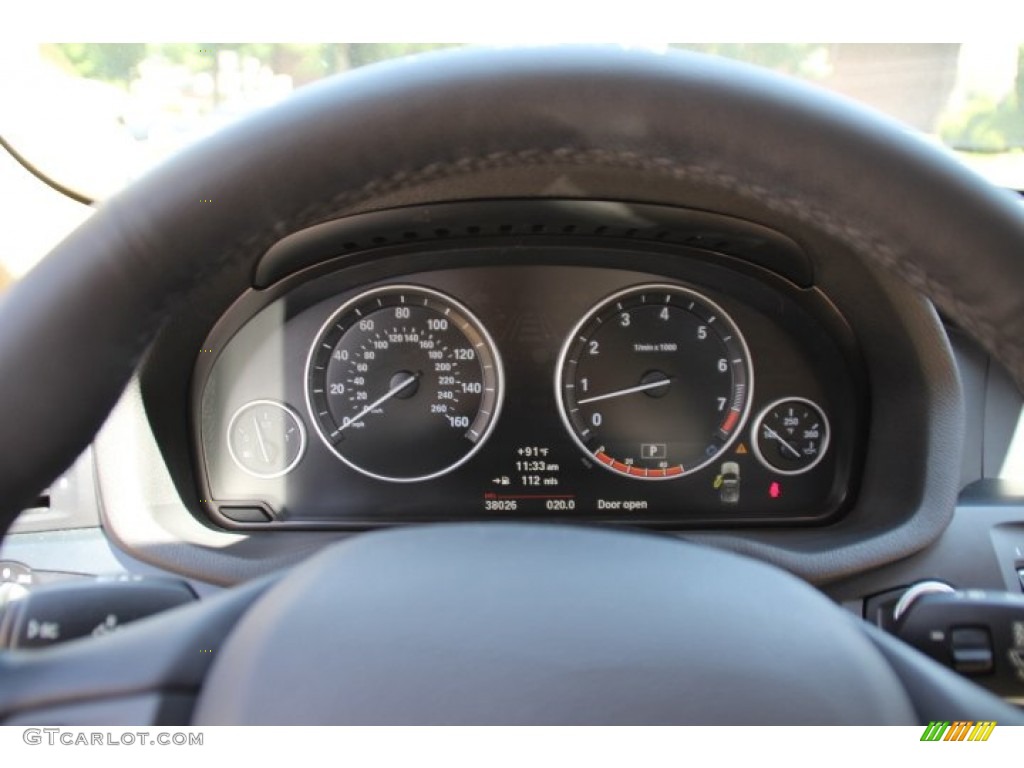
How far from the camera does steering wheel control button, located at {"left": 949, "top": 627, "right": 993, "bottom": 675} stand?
157cm

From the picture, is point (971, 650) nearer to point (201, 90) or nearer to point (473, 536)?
point (473, 536)

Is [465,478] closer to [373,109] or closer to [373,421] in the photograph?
[373,421]

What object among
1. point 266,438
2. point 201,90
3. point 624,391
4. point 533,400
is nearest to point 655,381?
point 624,391

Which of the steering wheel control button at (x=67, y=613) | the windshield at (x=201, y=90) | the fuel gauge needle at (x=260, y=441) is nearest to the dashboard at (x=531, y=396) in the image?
the fuel gauge needle at (x=260, y=441)

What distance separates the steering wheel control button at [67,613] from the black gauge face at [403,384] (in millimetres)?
917

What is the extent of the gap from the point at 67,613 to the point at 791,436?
63.1 inches

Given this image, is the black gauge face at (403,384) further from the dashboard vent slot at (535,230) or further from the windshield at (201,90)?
the windshield at (201,90)

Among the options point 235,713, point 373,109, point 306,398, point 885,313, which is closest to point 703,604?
point 235,713

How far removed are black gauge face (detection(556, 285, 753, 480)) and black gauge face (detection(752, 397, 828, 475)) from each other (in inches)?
2.4

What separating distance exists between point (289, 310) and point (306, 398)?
0.68 feet

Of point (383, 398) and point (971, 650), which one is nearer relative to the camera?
point (971, 650)

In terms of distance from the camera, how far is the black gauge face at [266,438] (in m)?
2.28

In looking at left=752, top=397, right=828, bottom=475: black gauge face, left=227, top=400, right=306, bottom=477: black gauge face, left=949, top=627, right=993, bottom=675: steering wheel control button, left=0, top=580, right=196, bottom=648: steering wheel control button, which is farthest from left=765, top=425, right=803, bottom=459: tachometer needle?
left=0, top=580, right=196, bottom=648: steering wheel control button

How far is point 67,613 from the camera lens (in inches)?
51.9
